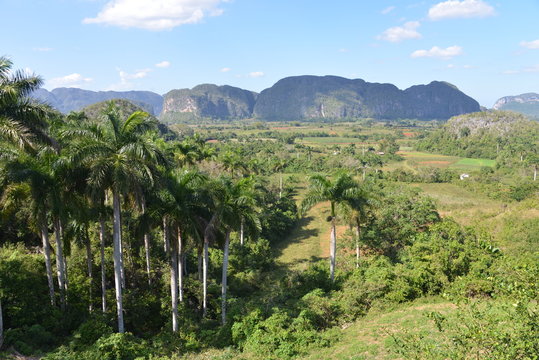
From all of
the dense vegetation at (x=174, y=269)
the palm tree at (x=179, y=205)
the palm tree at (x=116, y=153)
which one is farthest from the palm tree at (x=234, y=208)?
the palm tree at (x=116, y=153)

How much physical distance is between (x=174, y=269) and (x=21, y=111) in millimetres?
8236

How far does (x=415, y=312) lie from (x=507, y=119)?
472 ft

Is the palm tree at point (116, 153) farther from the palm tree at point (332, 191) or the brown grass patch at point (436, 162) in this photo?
the brown grass patch at point (436, 162)

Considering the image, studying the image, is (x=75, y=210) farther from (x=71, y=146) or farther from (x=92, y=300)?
(x=92, y=300)

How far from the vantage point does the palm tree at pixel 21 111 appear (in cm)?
1135

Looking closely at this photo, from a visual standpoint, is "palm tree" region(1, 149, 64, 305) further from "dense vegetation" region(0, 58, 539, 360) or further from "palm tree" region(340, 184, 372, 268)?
"palm tree" region(340, 184, 372, 268)

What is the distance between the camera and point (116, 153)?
38.9 ft

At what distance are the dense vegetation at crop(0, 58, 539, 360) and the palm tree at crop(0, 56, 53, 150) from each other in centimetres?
4

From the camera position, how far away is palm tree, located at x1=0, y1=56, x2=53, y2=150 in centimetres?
1135

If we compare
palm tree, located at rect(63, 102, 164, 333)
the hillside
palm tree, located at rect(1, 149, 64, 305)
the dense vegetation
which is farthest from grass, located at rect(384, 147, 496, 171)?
palm tree, located at rect(1, 149, 64, 305)

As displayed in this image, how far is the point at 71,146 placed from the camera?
38.2 ft

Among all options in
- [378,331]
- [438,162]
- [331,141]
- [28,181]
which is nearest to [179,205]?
[28,181]

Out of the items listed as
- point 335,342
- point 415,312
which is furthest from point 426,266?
point 335,342

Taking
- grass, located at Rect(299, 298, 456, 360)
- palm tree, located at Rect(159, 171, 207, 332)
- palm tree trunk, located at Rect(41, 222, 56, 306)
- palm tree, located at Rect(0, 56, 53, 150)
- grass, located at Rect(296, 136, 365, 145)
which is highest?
palm tree, located at Rect(0, 56, 53, 150)
